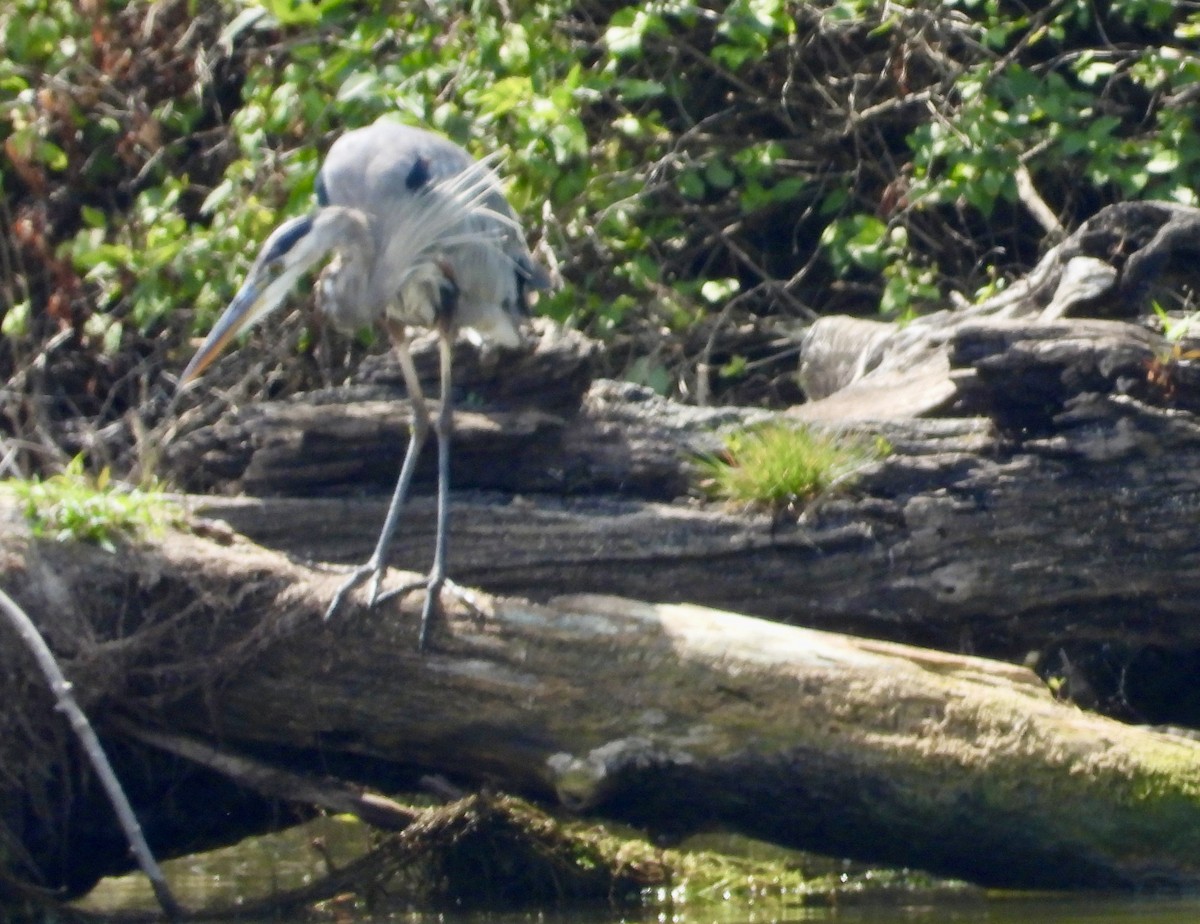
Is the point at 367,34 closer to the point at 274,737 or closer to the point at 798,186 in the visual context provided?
the point at 798,186

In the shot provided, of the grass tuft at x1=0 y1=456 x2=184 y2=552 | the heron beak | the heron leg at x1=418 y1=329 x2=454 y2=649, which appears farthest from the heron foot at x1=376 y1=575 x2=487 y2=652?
the heron beak

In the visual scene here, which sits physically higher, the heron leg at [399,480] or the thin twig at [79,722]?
the heron leg at [399,480]

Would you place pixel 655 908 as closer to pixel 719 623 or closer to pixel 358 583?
pixel 719 623

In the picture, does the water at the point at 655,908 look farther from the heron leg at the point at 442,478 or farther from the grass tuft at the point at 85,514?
the grass tuft at the point at 85,514

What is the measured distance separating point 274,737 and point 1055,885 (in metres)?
1.72

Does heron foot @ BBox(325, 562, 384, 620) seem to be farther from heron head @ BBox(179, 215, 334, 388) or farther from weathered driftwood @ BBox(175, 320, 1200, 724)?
heron head @ BBox(179, 215, 334, 388)

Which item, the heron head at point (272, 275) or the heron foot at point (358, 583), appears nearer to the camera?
the heron foot at point (358, 583)

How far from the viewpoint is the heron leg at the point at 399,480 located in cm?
371

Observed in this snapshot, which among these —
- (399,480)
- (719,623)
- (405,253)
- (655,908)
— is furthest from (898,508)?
(405,253)

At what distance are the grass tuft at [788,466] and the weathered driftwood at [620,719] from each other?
52cm

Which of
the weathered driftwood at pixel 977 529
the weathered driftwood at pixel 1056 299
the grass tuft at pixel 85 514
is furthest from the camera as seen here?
the weathered driftwood at pixel 1056 299

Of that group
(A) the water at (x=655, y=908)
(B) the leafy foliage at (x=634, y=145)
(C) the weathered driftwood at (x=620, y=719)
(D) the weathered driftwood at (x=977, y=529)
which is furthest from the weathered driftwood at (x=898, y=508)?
(B) the leafy foliage at (x=634, y=145)

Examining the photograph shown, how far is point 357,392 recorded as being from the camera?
4418 mm

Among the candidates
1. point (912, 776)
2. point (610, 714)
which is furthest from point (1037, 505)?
point (610, 714)
